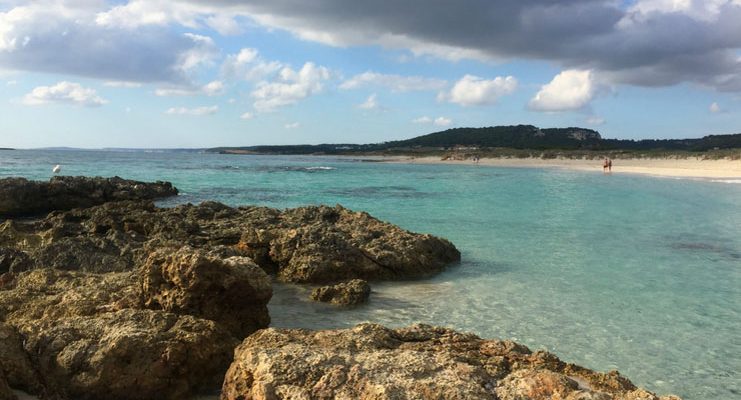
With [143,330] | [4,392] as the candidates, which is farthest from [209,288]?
[4,392]

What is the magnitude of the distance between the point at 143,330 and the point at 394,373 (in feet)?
8.74

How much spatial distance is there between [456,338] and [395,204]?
2123 cm

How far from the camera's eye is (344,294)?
851 cm

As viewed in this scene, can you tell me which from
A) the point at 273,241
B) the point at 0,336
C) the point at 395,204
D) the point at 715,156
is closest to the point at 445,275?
the point at 273,241

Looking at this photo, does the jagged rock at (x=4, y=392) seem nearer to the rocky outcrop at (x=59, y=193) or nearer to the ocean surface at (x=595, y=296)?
the ocean surface at (x=595, y=296)

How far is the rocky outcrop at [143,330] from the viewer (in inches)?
179

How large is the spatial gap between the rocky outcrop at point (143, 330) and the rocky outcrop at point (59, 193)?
1591 cm

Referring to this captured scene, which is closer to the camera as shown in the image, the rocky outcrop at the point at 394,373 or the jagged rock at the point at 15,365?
the rocky outcrop at the point at 394,373

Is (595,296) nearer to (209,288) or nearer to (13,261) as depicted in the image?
(209,288)

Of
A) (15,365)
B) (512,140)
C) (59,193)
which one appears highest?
(512,140)

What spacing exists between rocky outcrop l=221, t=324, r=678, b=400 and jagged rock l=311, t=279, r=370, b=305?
4.01 m

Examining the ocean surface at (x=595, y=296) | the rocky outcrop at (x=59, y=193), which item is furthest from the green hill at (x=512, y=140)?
the ocean surface at (x=595, y=296)

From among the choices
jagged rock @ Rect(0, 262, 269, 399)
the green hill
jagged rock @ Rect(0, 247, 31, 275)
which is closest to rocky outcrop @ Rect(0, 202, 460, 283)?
jagged rock @ Rect(0, 247, 31, 275)

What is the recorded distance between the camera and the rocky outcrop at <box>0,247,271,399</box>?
4.55 m
